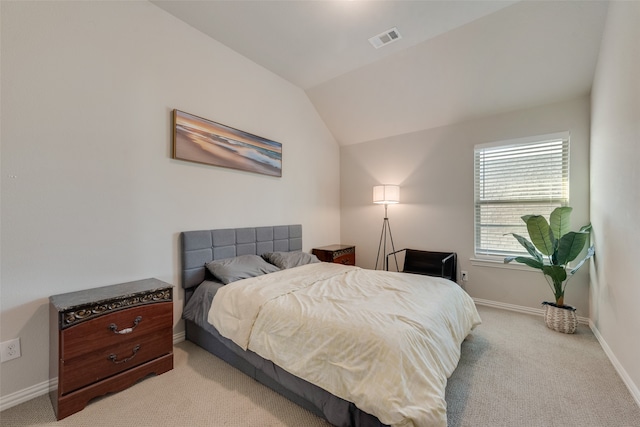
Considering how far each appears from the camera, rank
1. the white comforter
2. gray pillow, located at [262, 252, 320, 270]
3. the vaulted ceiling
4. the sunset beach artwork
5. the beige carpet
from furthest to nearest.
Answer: gray pillow, located at [262, 252, 320, 270]
the sunset beach artwork
the vaulted ceiling
the beige carpet
the white comforter

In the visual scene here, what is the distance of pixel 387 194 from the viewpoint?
4043 mm

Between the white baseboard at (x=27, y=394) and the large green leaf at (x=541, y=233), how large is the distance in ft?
14.3

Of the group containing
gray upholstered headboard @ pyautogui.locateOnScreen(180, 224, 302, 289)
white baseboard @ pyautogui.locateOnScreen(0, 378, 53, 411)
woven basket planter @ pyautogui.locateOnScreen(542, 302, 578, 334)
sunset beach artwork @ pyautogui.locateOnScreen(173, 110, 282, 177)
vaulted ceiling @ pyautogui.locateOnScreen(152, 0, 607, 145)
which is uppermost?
vaulted ceiling @ pyautogui.locateOnScreen(152, 0, 607, 145)

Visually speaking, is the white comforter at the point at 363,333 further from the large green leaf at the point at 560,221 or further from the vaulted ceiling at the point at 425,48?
the vaulted ceiling at the point at 425,48

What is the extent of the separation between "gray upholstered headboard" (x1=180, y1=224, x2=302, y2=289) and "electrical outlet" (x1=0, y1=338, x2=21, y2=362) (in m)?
1.10

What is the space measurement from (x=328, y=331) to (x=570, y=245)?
109 inches

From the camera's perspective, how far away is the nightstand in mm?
4055

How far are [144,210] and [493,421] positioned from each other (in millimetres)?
3020

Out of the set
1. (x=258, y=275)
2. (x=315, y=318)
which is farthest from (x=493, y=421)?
(x=258, y=275)

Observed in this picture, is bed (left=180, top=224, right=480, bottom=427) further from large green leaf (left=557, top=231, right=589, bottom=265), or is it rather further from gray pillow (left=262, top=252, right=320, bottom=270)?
large green leaf (left=557, top=231, right=589, bottom=265)

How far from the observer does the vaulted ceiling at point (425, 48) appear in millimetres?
2457

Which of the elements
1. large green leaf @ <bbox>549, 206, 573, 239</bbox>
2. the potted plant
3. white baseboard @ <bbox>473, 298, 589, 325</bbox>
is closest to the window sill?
the potted plant

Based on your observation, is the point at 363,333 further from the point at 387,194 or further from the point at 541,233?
the point at 387,194

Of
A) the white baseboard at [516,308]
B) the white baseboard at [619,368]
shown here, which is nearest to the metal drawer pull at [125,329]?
the white baseboard at [619,368]
